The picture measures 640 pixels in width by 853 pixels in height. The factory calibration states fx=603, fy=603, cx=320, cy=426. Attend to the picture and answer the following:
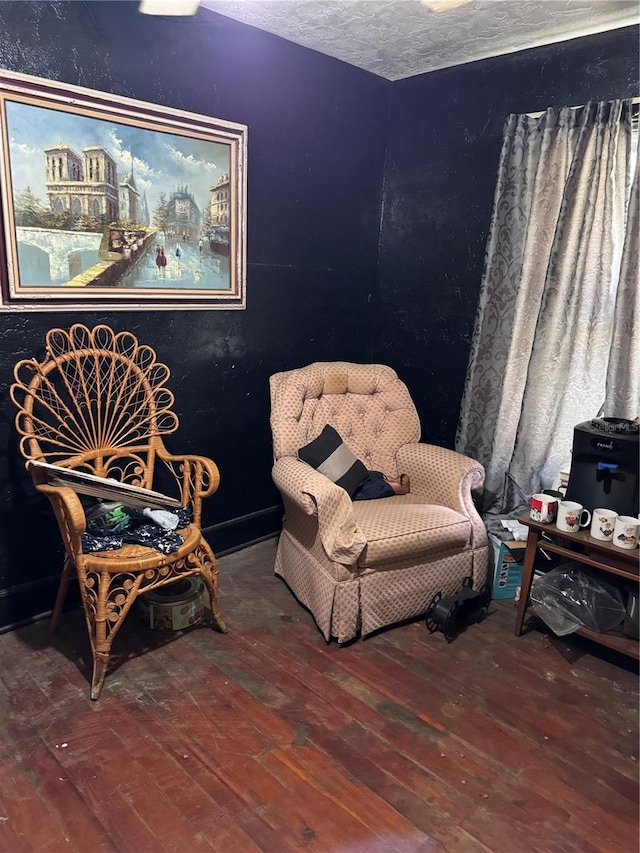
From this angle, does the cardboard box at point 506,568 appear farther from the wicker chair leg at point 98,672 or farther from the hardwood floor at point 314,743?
the wicker chair leg at point 98,672

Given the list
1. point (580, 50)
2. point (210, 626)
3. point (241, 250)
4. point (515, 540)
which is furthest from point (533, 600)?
point (580, 50)

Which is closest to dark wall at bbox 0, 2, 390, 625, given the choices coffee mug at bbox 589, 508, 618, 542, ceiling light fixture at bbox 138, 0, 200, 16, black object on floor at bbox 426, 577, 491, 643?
ceiling light fixture at bbox 138, 0, 200, 16

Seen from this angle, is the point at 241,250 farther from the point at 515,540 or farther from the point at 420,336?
the point at 515,540

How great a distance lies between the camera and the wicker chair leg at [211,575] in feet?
7.40

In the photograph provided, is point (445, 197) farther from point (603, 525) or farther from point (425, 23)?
point (603, 525)

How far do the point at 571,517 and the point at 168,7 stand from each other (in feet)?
8.28

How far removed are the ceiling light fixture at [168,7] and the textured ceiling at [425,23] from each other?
70 millimetres

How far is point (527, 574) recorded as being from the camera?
93.9 inches

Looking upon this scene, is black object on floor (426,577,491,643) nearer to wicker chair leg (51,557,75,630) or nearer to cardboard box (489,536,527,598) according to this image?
cardboard box (489,536,527,598)

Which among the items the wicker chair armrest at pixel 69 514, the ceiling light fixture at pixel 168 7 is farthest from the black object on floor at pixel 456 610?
the ceiling light fixture at pixel 168 7

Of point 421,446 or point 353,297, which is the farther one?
point 353,297

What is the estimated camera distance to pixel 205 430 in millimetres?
2918

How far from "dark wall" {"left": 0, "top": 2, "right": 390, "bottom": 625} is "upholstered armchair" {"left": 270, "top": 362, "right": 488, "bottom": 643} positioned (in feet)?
1.15

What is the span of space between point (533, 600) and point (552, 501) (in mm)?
420
